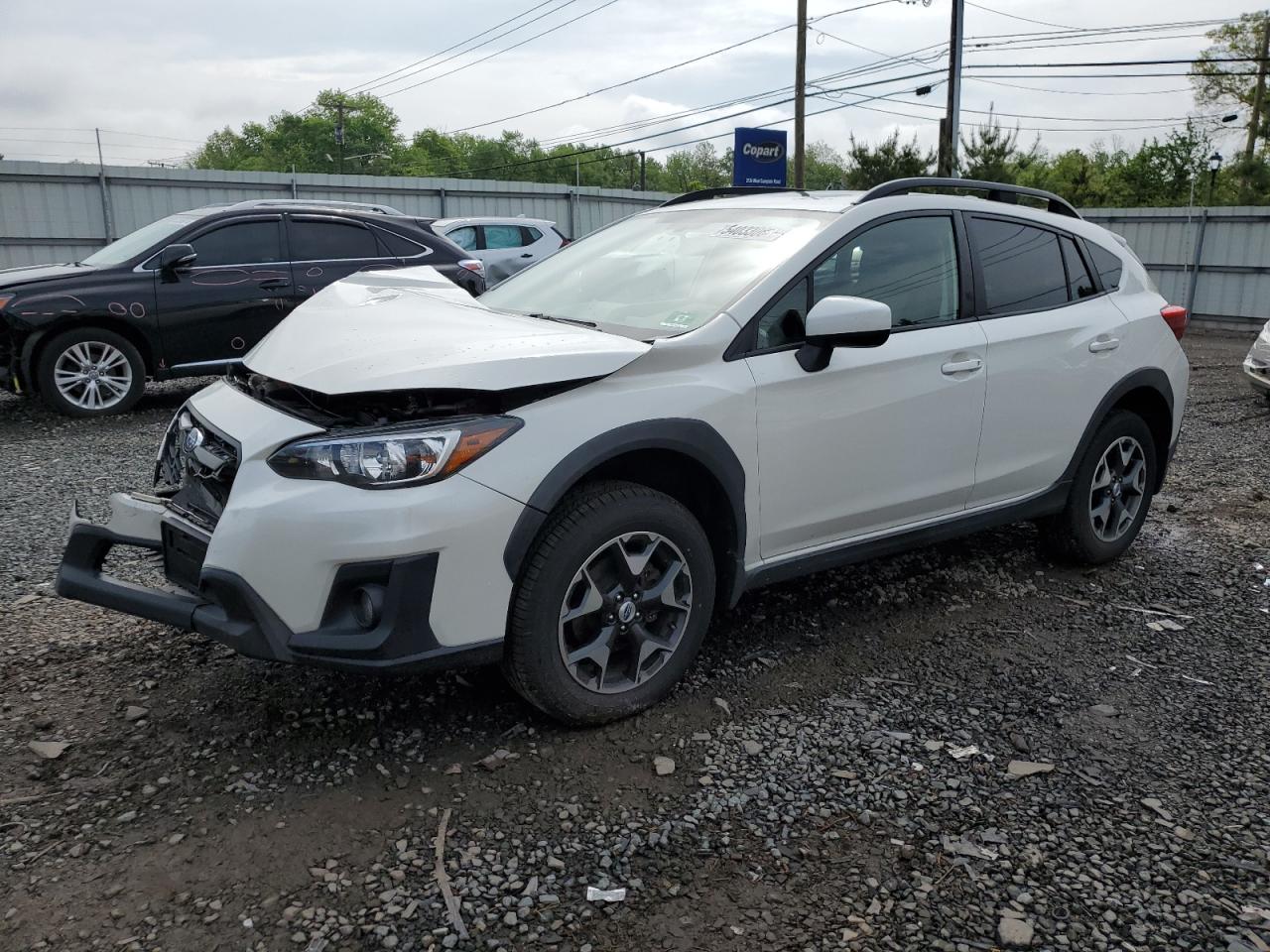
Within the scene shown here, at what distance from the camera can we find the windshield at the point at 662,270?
358 cm

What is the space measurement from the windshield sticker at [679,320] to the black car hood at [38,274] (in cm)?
663

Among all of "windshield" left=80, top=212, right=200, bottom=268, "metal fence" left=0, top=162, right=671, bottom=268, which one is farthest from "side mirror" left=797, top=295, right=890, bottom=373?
"metal fence" left=0, top=162, right=671, bottom=268

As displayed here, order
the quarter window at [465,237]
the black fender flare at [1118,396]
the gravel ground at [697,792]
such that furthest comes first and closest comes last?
the quarter window at [465,237] → the black fender flare at [1118,396] → the gravel ground at [697,792]

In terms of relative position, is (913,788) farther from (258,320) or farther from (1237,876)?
(258,320)

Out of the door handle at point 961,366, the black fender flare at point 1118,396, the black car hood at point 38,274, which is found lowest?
the black fender flare at point 1118,396

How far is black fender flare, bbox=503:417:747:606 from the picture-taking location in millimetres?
2883

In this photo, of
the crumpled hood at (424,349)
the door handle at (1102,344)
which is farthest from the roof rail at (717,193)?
the door handle at (1102,344)

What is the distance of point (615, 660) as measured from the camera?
130 inches

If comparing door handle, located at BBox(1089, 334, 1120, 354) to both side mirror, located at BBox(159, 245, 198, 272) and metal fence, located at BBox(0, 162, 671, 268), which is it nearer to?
side mirror, located at BBox(159, 245, 198, 272)

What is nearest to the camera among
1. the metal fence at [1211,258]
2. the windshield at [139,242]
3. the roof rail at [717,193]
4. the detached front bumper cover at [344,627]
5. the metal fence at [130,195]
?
the detached front bumper cover at [344,627]

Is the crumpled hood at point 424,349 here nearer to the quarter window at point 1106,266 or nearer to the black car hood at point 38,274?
the quarter window at point 1106,266

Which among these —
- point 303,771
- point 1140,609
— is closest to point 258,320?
point 303,771

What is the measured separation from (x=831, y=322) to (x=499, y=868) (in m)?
1.92

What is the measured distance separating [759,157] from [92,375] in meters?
10.1
